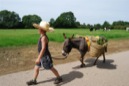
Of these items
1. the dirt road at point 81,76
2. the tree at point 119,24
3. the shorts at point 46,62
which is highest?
the shorts at point 46,62

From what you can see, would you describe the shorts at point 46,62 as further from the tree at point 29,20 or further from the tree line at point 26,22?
the tree at point 29,20

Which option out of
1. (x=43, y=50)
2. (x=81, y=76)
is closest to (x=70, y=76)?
(x=81, y=76)

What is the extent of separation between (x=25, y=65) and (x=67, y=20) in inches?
3706

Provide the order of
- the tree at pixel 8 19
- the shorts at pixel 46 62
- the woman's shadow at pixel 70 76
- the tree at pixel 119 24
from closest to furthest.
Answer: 1. the shorts at pixel 46 62
2. the woman's shadow at pixel 70 76
3. the tree at pixel 8 19
4. the tree at pixel 119 24

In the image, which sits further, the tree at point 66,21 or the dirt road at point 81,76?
the tree at point 66,21

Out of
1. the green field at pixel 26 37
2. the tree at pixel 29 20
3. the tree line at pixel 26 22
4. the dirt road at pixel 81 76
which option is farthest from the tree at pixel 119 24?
the dirt road at pixel 81 76

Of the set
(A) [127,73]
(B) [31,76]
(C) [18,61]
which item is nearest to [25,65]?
(C) [18,61]

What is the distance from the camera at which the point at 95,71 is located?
28.2 feet

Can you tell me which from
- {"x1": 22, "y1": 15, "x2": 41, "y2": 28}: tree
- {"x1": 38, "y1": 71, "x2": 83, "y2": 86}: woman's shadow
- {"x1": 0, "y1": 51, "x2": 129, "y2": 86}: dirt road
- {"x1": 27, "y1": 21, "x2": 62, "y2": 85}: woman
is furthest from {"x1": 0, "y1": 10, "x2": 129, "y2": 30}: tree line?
{"x1": 27, "y1": 21, "x2": 62, "y2": 85}: woman

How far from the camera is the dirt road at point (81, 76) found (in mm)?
6875

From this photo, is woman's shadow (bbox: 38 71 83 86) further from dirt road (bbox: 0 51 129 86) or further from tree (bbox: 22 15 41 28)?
tree (bbox: 22 15 41 28)

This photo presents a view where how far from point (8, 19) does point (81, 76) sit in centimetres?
8534

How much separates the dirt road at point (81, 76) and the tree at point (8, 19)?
77669 mm

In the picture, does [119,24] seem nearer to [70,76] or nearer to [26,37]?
[26,37]
